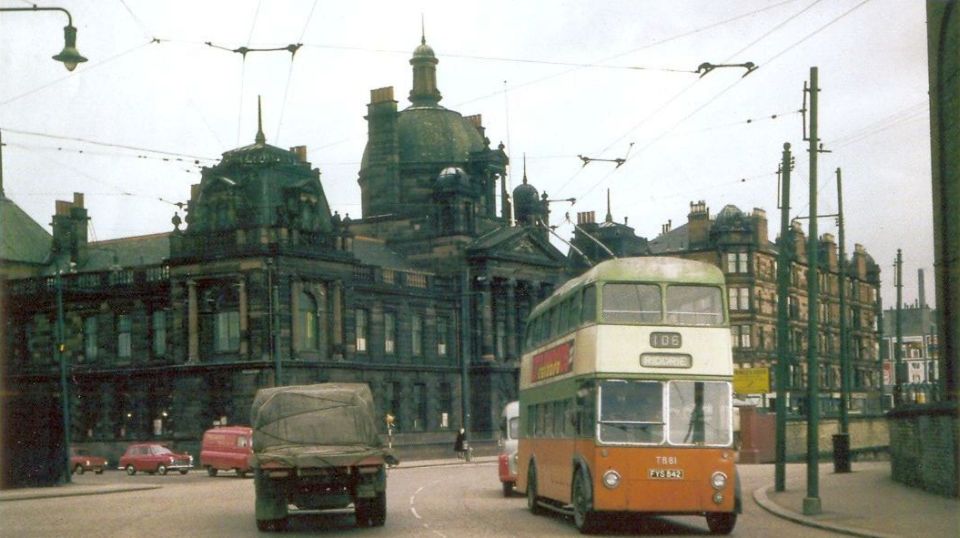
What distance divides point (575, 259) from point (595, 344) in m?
85.2

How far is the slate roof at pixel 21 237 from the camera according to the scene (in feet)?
278

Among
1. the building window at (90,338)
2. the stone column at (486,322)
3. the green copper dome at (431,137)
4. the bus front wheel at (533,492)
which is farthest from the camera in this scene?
the green copper dome at (431,137)

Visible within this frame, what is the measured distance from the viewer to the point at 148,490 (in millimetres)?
43812

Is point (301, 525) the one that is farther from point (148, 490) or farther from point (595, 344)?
point (148, 490)

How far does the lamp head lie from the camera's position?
20922mm

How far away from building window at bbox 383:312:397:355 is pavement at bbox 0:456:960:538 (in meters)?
41.3

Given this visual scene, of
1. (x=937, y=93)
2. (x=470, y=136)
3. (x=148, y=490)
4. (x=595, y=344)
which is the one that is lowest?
(x=148, y=490)

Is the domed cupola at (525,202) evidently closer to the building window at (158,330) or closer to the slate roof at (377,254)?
the slate roof at (377,254)

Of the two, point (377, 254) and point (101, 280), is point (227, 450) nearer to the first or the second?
point (101, 280)

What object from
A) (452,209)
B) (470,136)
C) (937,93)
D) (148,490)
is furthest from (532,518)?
(470,136)

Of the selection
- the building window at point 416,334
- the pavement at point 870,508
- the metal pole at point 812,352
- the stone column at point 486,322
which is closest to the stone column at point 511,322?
the stone column at point 486,322

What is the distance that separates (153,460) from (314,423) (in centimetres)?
3762

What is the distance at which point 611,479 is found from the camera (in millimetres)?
21422

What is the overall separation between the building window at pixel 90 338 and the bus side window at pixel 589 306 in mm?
59613
